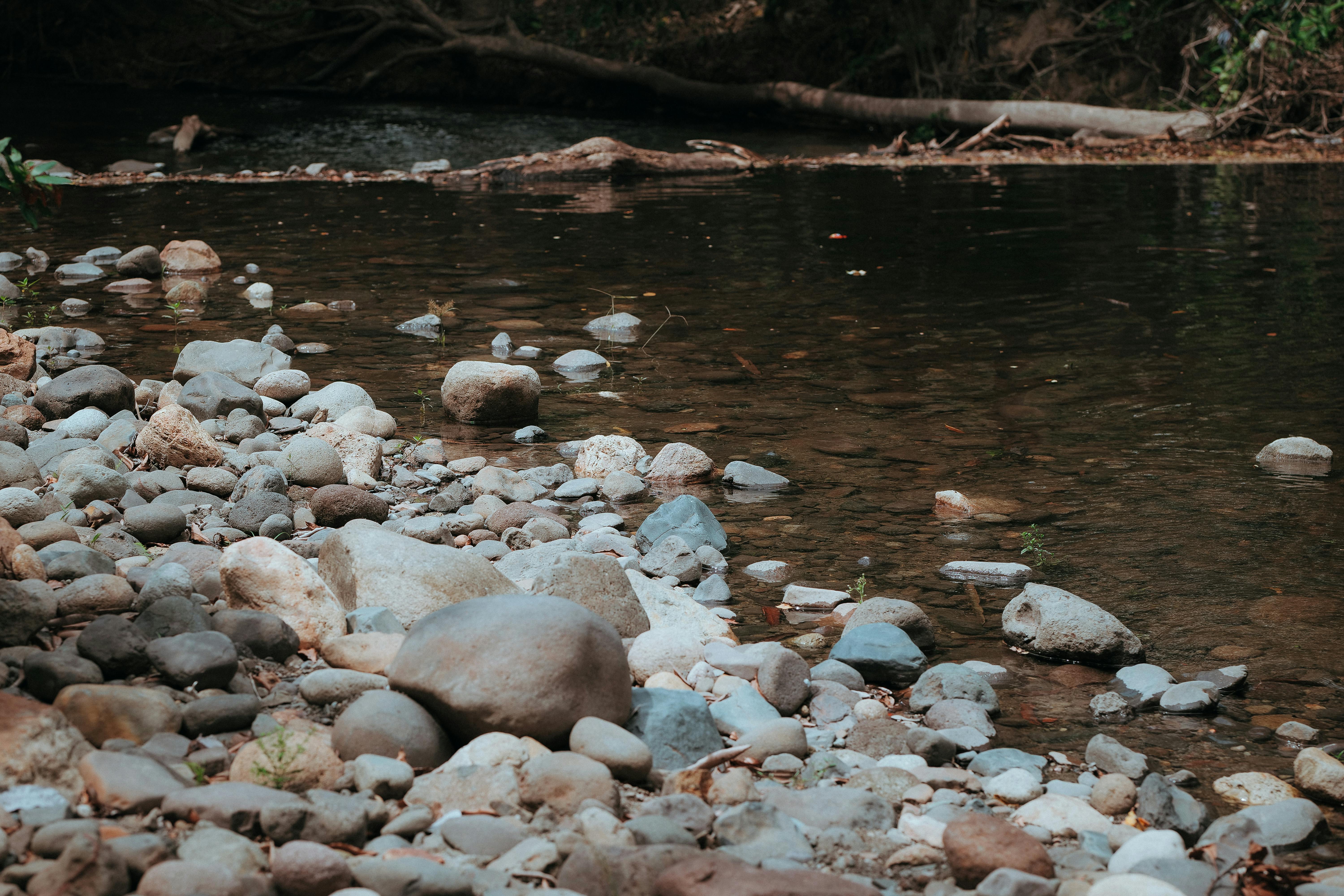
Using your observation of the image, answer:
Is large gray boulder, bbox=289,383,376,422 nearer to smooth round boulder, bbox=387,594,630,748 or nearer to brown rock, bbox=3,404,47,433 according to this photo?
brown rock, bbox=3,404,47,433

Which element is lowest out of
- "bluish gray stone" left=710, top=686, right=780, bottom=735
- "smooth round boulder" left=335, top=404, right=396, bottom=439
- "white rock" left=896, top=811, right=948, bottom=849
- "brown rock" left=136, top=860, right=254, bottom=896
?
"white rock" left=896, top=811, right=948, bottom=849

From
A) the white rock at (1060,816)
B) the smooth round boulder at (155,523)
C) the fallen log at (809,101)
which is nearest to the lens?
the white rock at (1060,816)

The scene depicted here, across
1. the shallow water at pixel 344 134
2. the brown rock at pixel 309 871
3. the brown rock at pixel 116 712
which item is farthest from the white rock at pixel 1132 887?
the shallow water at pixel 344 134

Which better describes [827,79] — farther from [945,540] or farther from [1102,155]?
[945,540]

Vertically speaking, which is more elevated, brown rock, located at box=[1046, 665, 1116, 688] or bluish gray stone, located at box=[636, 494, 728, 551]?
bluish gray stone, located at box=[636, 494, 728, 551]

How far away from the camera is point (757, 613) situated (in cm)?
292

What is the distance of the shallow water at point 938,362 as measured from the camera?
288 centimetres

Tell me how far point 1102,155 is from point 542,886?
44.0 ft

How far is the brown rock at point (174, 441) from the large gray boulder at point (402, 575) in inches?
43.4

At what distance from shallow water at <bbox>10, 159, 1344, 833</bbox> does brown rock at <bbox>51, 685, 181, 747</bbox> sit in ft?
4.66

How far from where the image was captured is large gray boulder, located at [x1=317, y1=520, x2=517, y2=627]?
2.61m

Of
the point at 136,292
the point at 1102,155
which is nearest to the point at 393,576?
the point at 136,292

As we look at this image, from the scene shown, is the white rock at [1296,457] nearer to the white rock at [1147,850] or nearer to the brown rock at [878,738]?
the brown rock at [878,738]

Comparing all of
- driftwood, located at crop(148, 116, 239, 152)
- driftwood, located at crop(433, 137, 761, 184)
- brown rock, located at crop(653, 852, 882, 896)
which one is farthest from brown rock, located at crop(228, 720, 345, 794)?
driftwood, located at crop(148, 116, 239, 152)
